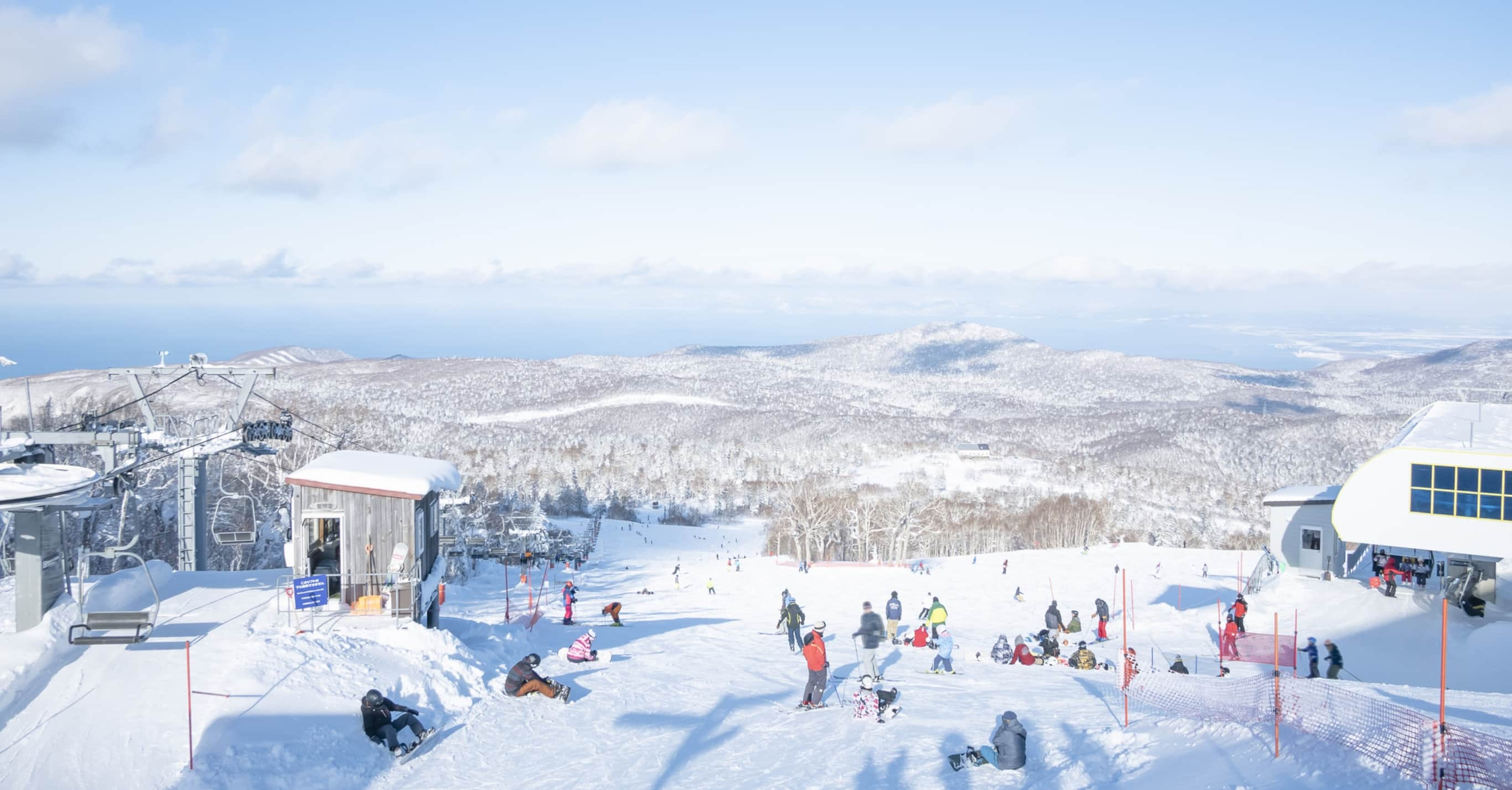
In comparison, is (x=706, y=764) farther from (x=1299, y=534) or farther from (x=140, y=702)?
(x=1299, y=534)

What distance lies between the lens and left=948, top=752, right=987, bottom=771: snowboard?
969cm

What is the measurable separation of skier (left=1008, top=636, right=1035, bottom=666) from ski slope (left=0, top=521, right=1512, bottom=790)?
85 centimetres

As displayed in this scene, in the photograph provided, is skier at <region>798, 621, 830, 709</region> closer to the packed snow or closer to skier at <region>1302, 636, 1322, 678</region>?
the packed snow

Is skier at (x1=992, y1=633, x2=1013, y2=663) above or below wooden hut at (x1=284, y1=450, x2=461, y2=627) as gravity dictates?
below

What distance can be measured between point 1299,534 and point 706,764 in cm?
2398

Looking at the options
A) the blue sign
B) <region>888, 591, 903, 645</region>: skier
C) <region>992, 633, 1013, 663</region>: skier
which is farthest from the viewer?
<region>888, 591, 903, 645</region>: skier

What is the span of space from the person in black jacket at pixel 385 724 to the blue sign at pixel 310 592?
3563 mm

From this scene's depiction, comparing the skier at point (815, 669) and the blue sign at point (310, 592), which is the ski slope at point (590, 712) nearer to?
the skier at point (815, 669)

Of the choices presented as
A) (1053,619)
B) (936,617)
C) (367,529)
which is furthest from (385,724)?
(1053,619)

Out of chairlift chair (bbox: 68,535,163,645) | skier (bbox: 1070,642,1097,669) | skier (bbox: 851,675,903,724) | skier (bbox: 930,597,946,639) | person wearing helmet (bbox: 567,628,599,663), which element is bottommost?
skier (bbox: 1070,642,1097,669)

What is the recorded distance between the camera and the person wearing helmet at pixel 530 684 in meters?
12.4

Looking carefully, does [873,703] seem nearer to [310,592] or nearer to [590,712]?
[590,712]

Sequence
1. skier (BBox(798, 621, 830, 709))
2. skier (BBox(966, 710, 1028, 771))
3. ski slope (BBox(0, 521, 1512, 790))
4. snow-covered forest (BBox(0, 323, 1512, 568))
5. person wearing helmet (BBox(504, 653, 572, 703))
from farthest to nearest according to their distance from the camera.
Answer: snow-covered forest (BBox(0, 323, 1512, 568)) < person wearing helmet (BBox(504, 653, 572, 703)) < skier (BBox(798, 621, 830, 709)) < skier (BBox(966, 710, 1028, 771)) < ski slope (BBox(0, 521, 1512, 790))

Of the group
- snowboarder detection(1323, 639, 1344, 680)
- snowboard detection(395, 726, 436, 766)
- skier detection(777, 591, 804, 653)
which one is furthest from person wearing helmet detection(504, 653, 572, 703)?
snowboarder detection(1323, 639, 1344, 680)
